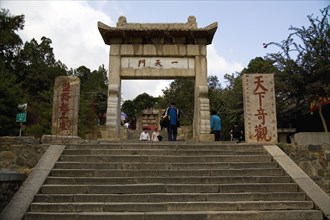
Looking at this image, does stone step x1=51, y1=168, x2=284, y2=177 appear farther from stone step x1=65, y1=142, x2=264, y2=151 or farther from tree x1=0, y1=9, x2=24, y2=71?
tree x1=0, y1=9, x2=24, y2=71

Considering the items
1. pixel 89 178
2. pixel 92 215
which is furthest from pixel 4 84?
pixel 92 215

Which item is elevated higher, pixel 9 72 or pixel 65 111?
pixel 9 72

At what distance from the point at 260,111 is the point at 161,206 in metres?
4.72

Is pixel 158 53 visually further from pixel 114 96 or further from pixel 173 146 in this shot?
pixel 173 146

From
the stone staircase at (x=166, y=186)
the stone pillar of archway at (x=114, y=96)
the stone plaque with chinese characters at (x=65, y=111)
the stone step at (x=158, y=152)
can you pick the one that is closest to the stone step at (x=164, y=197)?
the stone staircase at (x=166, y=186)

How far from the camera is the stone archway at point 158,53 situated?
12859 millimetres

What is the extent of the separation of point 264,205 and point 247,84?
4.25 metres

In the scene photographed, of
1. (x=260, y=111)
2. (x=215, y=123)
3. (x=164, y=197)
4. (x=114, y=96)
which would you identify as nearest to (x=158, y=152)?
(x=164, y=197)

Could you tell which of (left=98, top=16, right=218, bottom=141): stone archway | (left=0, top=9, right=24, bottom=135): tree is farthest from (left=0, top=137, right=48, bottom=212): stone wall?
(left=0, top=9, right=24, bottom=135): tree

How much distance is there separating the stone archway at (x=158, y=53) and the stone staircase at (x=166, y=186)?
3911 millimetres

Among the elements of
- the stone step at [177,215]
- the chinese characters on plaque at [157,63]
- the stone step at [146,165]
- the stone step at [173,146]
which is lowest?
the stone step at [177,215]

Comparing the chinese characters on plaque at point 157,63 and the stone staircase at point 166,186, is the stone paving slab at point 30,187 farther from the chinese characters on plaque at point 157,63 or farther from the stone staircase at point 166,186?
the chinese characters on plaque at point 157,63

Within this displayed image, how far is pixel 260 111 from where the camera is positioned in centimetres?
991

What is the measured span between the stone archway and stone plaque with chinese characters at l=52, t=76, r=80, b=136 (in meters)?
2.80
